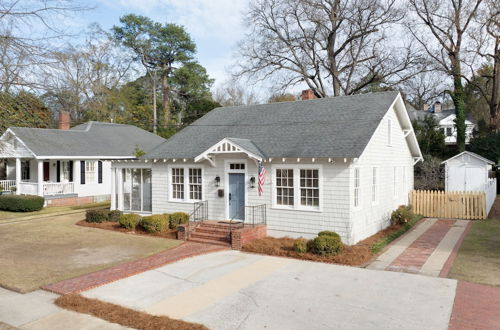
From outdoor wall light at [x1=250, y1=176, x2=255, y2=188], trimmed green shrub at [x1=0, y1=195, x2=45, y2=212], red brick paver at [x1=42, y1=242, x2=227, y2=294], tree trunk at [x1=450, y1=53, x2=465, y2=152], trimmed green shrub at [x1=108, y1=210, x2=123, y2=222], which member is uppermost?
tree trunk at [x1=450, y1=53, x2=465, y2=152]

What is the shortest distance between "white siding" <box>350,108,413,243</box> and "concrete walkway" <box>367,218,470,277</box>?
4.12ft

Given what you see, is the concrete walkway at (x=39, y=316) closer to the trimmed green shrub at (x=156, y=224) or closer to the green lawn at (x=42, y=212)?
the trimmed green shrub at (x=156, y=224)

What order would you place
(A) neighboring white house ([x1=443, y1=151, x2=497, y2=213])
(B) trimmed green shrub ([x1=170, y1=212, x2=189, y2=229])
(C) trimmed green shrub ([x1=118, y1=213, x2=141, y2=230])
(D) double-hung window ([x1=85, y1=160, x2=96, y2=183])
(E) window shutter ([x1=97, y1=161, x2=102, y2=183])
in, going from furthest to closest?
(E) window shutter ([x1=97, y1=161, x2=102, y2=183]), (D) double-hung window ([x1=85, y1=160, x2=96, y2=183]), (A) neighboring white house ([x1=443, y1=151, x2=497, y2=213]), (C) trimmed green shrub ([x1=118, y1=213, x2=141, y2=230]), (B) trimmed green shrub ([x1=170, y1=212, x2=189, y2=229])

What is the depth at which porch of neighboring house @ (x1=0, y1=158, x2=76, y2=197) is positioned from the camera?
25.9 metres

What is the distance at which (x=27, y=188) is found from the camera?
85.2 feet

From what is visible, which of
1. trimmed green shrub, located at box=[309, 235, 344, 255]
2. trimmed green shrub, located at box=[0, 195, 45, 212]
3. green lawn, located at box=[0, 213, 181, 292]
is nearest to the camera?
green lawn, located at box=[0, 213, 181, 292]

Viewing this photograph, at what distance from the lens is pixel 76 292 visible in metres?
9.41

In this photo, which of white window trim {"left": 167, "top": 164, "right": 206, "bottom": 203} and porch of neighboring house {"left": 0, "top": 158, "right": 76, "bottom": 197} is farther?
porch of neighboring house {"left": 0, "top": 158, "right": 76, "bottom": 197}

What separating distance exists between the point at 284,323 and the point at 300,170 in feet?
25.9

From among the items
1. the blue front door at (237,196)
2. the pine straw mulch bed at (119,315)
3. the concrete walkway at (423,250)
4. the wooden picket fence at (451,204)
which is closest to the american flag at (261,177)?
the blue front door at (237,196)

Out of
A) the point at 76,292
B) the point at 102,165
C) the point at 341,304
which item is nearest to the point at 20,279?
the point at 76,292

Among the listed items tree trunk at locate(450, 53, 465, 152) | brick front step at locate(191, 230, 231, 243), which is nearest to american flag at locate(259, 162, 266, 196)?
brick front step at locate(191, 230, 231, 243)

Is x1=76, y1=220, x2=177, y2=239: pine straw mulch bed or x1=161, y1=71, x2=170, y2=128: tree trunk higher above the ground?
x1=161, y1=71, x2=170, y2=128: tree trunk

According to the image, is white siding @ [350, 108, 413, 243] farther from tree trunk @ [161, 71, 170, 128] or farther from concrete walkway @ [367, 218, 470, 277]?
tree trunk @ [161, 71, 170, 128]
